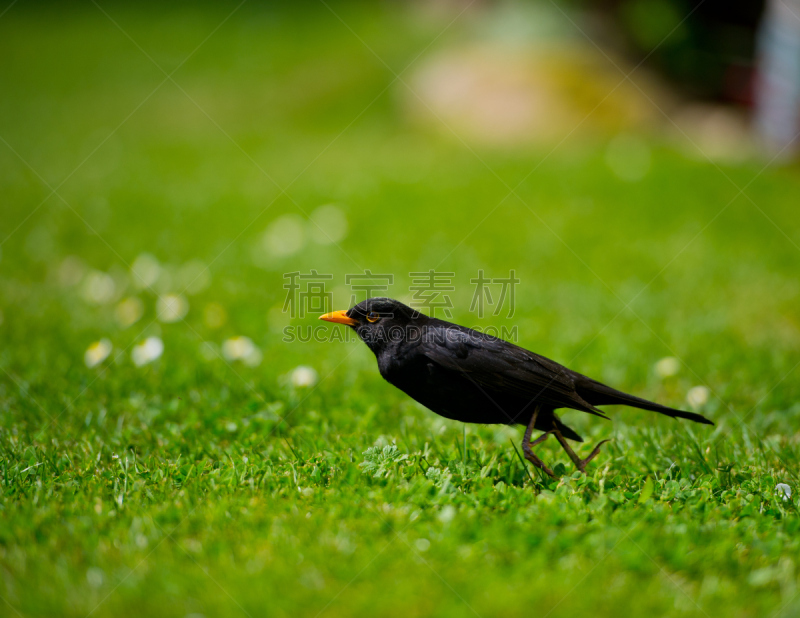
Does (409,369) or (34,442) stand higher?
(409,369)

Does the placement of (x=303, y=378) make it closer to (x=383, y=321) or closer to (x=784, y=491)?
(x=383, y=321)

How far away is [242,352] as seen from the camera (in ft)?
14.5

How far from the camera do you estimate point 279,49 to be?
19.6m

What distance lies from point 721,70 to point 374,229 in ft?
34.0

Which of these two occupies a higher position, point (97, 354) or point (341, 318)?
point (341, 318)

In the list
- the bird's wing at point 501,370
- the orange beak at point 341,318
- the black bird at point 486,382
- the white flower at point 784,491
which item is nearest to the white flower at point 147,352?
the orange beak at point 341,318

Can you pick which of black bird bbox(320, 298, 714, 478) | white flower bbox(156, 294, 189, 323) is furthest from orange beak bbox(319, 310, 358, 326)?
white flower bbox(156, 294, 189, 323)

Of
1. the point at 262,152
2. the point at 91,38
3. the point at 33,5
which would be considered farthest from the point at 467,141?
the point at 33,5

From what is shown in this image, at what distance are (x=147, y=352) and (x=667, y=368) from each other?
3340mm

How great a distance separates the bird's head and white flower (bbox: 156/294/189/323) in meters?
2.18

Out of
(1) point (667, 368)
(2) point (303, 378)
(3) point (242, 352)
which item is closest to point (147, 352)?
(3) point (242, 352)

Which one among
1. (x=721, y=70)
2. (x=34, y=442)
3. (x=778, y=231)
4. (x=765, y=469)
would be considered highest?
(x=721, y=70)

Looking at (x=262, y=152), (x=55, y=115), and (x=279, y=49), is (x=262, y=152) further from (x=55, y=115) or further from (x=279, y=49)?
(x=279, y=49)

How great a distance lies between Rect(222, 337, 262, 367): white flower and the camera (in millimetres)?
4441
